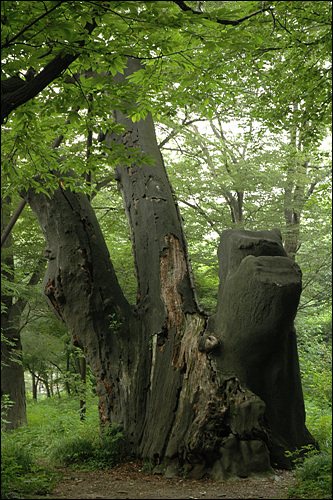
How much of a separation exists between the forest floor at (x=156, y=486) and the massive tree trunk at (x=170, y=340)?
20 cm

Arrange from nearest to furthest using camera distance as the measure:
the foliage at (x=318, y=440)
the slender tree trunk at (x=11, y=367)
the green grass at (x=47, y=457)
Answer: the foliage at (x=318, y=440)
the green grass at (x=47, y=457)
the slender tree trunk at (x=11, y=367)

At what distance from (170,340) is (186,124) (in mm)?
8195

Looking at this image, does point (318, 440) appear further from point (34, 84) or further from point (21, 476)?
point (34, 84)

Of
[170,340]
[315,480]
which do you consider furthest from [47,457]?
[315,480]

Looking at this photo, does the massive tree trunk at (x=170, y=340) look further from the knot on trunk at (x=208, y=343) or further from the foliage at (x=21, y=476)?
the foliage at (x=21, y=476)

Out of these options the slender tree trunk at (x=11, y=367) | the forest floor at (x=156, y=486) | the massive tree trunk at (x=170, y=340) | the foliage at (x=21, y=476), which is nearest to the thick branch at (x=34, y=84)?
the massive tree trunk at (x=170, y=340)

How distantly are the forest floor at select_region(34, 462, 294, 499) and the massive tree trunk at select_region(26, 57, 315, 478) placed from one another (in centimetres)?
20

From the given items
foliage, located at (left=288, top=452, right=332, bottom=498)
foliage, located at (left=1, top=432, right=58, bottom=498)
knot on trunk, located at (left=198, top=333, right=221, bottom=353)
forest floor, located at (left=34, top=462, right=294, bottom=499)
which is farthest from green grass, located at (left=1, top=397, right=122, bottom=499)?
foliage, located at (left=288, top=452, right=332, bottom=498)

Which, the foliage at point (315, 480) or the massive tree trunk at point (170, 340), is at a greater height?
the massive tree trunk at point (170, 340)

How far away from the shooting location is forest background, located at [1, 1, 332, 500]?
3.94 metres

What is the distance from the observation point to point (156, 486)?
4.90 meters

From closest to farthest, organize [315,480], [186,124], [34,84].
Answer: [34,84]
[315,480]
[186,124]

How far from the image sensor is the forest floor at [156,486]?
4.29 meters

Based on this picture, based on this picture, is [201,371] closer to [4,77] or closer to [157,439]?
[157,439]
